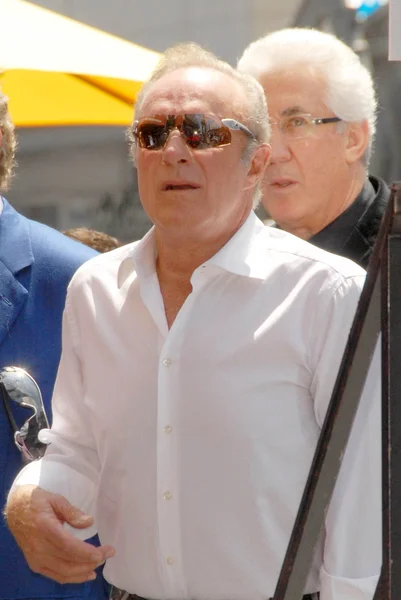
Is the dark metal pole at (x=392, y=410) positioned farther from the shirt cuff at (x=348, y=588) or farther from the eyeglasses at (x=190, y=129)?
the eyeglasses at (x=190, y=129)

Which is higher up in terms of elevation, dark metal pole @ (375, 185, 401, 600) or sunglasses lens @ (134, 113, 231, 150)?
sunglasses lens @ (134, 113, 231, 150)

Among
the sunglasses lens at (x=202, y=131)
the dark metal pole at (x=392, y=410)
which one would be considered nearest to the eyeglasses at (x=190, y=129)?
the sunglasses lens at (x=202, y=131)

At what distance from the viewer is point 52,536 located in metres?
2.40

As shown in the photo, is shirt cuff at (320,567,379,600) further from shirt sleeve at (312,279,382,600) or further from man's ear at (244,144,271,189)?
man's ear at (244,144,271,189)

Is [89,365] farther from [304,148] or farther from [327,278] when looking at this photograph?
[304,148]

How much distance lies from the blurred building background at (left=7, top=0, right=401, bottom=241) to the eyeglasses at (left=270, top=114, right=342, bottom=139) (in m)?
7.78

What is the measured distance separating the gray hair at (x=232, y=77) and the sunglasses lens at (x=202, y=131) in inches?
4.0

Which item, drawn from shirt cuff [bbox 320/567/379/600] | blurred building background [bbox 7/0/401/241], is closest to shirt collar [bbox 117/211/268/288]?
shirt cuff [bbox 320/567/379/600]

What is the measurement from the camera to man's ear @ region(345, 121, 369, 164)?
12.3ft

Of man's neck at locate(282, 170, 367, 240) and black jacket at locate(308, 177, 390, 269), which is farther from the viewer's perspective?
man's neck at locate(282, 170, 367, 240)

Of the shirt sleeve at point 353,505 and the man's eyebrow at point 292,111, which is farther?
the man's eyebrow at point 292,111

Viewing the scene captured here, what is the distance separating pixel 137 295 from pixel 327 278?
0.45 metres

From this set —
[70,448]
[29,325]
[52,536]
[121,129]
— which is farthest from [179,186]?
[121,129]

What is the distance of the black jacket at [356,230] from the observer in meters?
3.44
